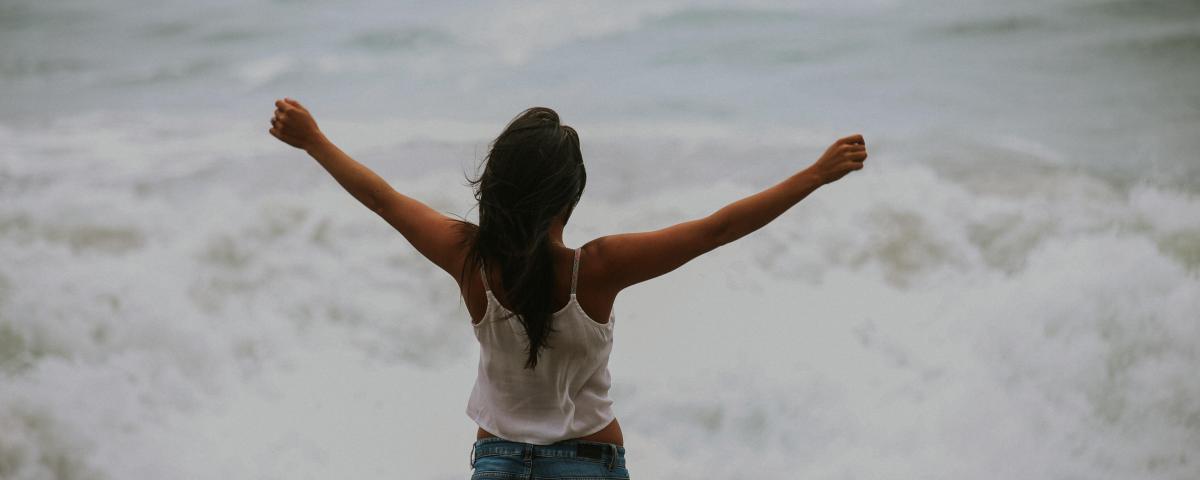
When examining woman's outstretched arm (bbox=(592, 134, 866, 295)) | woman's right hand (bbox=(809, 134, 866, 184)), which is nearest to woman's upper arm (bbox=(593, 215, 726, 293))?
woman's outstretched arm (bbox=(592, 134, 866, 295))

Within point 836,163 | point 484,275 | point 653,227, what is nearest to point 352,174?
point 484,275

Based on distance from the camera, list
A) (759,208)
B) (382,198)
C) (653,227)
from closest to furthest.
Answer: (759,208), (382,198), (653,227)

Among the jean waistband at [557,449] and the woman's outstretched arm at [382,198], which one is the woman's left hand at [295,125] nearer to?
the woman's outstretched arm at [382,198]

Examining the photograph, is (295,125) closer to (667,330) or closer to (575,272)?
(575,272)

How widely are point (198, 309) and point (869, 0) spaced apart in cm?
261

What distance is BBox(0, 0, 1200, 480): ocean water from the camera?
2.92m

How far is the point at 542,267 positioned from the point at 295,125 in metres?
0.36

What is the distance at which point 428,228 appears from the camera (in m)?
1.36

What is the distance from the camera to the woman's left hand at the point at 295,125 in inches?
55.3

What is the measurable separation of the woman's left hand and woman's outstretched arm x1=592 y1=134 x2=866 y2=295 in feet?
1.26

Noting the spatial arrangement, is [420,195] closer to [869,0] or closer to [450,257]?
[869,0]

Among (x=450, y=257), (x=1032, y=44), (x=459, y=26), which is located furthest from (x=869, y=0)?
(x=450, y=257)

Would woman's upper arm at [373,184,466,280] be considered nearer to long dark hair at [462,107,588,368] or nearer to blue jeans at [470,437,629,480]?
long dark hair at [462,107,588,368]

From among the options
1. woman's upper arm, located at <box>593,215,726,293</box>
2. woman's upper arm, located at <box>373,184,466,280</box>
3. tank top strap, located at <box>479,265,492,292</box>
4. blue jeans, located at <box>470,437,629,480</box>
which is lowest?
blue jeans, located at <box>470,437,629,480</box>
